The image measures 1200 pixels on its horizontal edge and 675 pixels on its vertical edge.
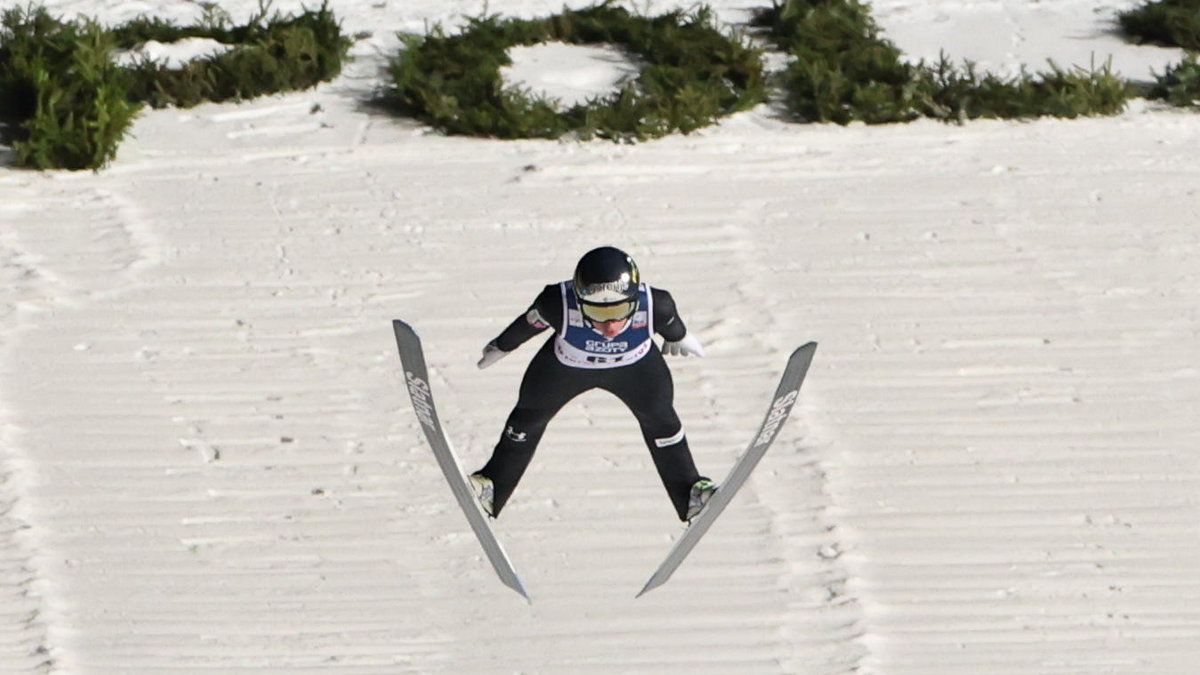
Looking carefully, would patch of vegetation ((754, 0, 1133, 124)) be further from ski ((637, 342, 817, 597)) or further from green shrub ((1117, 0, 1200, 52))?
ski ((637, 342, 817, 597))

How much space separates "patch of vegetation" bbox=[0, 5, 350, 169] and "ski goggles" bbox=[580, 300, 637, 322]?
7001mm

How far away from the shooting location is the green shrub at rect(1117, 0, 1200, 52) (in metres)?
15.5

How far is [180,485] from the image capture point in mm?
9734

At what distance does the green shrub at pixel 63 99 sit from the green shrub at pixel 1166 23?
7.01 meters

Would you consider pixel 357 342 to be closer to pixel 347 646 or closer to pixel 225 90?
pixel 347 646

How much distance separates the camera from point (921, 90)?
14.6m

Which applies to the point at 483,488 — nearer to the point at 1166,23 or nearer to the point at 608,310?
the point at 608,310

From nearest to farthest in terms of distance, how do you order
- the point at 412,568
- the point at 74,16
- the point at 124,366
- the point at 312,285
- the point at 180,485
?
the point at 412,568 < the point at 180,485 < the point at 124,366 < the point at 312,285 < the point at 74,16

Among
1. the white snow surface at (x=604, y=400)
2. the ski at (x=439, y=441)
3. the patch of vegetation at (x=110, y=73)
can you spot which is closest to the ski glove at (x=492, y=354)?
the ski at (x=439, y=441)

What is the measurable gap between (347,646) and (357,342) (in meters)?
2.91

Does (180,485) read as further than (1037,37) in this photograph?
No

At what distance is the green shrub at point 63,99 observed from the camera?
13383 millimetres

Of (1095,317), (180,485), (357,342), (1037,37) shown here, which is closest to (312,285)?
(357,342)

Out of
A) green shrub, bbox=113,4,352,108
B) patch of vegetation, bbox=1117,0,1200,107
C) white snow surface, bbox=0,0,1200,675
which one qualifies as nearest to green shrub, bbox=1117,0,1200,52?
patch of vegetation, bbox=1117,0,1200,107
